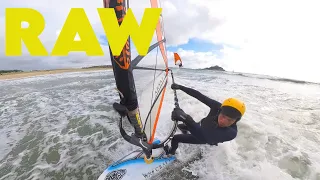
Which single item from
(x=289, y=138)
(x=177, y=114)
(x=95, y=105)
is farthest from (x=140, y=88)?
(x=95, y=105)

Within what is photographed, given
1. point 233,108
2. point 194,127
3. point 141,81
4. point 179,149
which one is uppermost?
point 141,81

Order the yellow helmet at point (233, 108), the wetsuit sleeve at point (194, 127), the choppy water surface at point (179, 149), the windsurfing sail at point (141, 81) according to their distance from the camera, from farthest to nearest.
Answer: the choppy water surface at point (179, 149) → the wetsuit sleeve at point (194, 127) → the yellow helmet at point (233, 108) → the windsurfing sail at point (141, 81)

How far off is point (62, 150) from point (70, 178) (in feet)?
4.37

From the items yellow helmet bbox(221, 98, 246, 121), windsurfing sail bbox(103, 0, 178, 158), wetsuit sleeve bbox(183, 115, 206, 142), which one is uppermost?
windsurfing sail bbox(103, 0, 178, 158)

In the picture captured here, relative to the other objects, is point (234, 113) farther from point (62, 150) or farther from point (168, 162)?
point (62, 150)

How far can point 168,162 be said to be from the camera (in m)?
4.35

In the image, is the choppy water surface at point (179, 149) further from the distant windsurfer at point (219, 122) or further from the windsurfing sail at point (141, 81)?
the windsurfing sail at point (141, 81)

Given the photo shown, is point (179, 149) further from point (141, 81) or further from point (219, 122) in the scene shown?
point (141, 81)

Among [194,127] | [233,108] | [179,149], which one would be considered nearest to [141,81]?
[194,127]

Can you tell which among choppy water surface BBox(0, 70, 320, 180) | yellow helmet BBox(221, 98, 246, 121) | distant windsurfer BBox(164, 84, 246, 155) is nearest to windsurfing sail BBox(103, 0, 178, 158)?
distant windsurfer BBox(164, 84, 246, 155)

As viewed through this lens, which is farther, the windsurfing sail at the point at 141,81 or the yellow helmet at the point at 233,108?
the yellow helmet at the point at 233,108

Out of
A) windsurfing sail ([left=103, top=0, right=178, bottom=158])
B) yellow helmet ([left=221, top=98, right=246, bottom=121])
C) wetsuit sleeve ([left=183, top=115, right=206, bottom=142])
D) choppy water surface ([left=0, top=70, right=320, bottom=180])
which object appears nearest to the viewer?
windsurfing sail ([left=103, top=0, right=178, bottom=158])

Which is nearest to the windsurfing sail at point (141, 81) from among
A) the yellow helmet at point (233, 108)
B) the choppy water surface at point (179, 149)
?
the yellow helmet at point (233, 108)

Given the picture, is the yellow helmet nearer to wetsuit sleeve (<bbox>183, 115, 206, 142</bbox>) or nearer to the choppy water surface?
wetsuit sleeve (<bbox>183, 115, 206, 142</bbox>)
